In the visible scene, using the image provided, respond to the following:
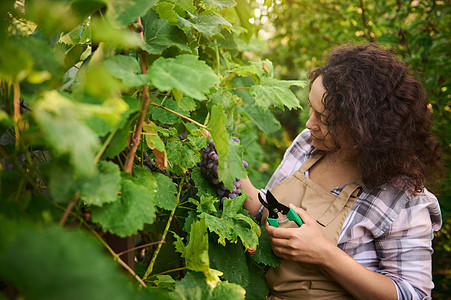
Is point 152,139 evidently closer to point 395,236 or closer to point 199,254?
point 199,254

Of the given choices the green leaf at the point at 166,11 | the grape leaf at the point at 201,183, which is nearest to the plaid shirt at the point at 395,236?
the grape leaf at the point at 201,183

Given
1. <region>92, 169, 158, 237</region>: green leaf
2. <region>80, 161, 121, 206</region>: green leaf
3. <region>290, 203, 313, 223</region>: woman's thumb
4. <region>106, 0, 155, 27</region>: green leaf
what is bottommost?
<region>290, 203, 313, 223</region>: woman's thumb

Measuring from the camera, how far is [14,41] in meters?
0.49

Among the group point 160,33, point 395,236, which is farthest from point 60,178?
point 395,236

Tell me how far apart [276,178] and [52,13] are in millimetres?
1169

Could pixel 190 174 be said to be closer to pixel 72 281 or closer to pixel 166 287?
pixel 166 287

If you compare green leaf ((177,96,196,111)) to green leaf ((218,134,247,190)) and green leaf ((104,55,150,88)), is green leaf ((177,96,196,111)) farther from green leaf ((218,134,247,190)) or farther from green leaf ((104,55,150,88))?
green leaf ((104,55,150,88))

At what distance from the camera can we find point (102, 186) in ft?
1.73

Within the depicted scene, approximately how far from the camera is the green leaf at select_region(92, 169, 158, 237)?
549mm

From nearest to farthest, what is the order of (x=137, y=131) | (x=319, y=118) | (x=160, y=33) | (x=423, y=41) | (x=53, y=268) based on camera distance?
(x=53, y=268) → (x=137, y=131) → (x=160, y=33) → (x=319, y=118) → (x=423, y=41)

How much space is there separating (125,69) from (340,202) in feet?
2.84

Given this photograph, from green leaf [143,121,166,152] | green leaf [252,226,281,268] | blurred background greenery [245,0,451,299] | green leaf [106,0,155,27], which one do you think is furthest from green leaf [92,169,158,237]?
blurred background greenery [245,0,451,299]

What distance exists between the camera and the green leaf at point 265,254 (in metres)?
1.07

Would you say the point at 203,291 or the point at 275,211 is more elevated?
the point at 203,291
